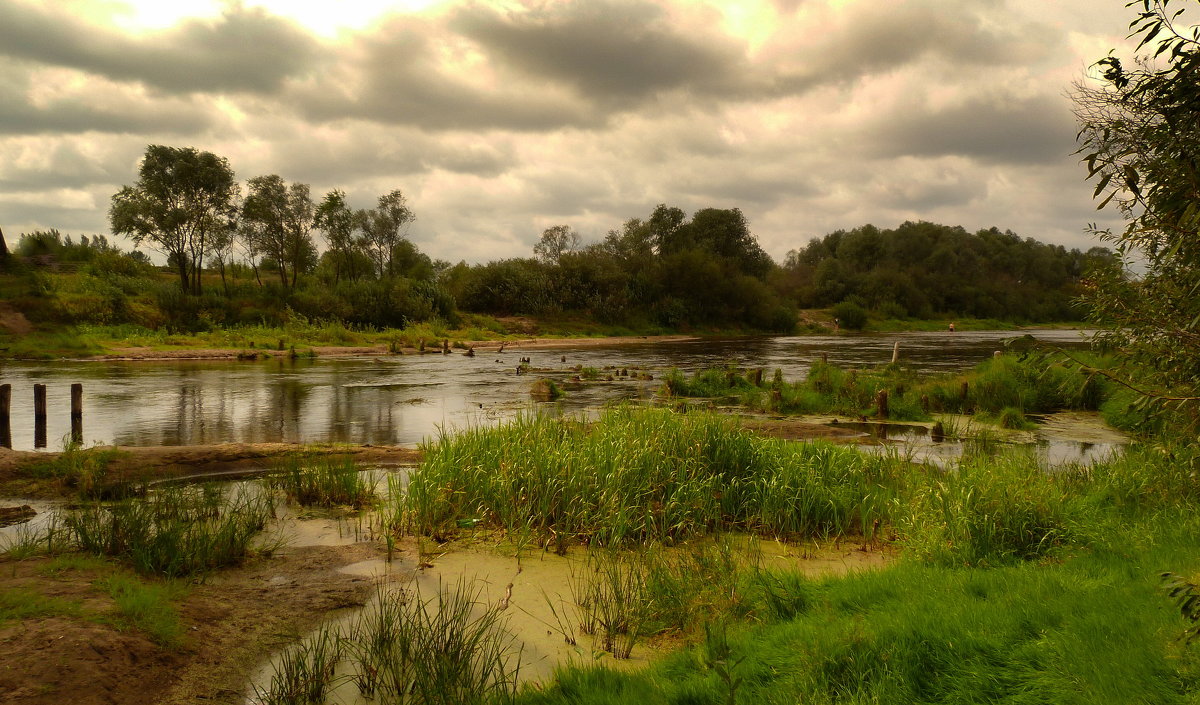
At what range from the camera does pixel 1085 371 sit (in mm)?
5133

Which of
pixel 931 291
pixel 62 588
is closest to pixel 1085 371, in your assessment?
pixel 62 588

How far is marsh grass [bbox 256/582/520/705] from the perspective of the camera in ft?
13.9

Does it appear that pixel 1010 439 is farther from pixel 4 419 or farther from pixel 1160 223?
pixel 4 419

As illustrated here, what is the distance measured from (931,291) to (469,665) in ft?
361

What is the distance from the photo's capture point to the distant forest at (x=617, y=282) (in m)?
46.2

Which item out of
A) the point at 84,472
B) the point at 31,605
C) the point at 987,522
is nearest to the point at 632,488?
the point at 987,522

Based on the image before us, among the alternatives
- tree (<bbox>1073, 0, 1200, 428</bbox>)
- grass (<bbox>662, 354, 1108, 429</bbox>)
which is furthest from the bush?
tree (<bbox>1073, 0, 1200, 428</bbox>)

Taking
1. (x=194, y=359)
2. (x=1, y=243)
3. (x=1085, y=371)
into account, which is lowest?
(x=194, y=359)

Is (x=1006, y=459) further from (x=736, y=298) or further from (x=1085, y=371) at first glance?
(x=736, y=298)

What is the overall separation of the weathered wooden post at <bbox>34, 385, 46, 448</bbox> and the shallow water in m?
0.38

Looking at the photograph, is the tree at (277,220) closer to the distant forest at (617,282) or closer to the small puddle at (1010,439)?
the distant forest at (617,282)

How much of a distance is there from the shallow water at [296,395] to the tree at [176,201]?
73.1 ft

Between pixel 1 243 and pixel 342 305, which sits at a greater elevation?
pixel 1 243

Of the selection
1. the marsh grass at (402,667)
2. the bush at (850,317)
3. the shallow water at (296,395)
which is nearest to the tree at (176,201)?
the shallow water at (296,395)
